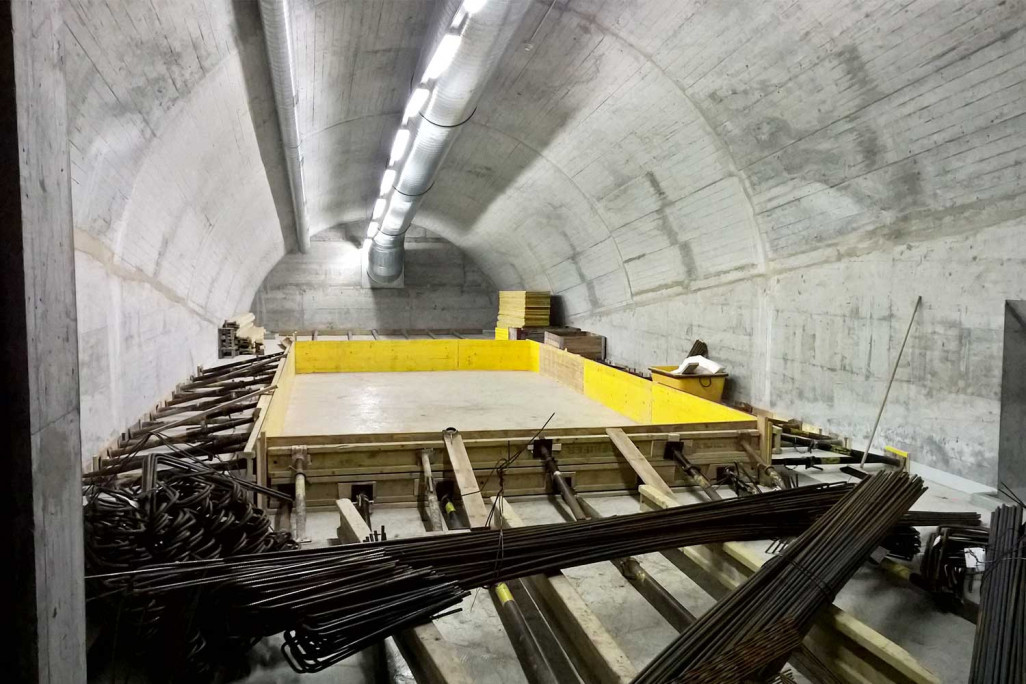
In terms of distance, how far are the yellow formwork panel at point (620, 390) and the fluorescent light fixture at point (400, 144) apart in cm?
402

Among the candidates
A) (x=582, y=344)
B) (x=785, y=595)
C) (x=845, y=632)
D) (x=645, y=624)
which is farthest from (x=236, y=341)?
(x=845, y=632)

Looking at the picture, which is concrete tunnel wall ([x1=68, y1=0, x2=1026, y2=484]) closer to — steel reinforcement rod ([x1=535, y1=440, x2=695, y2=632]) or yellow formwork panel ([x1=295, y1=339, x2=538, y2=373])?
yellow formwork panel ([x1=295, y1=339, x2=538, y2=373])

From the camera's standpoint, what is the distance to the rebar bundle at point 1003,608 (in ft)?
8.53

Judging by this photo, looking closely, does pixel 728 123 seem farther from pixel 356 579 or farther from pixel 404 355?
pixel 404 355

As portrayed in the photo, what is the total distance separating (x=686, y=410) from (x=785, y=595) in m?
3.96

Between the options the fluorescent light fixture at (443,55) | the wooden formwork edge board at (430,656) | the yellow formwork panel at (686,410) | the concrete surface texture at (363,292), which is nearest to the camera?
the wooden formwork edge board at (430,656)

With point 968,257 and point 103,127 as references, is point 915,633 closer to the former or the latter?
point 968,257

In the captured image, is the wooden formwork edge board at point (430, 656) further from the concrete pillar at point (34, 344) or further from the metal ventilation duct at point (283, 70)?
the metal ventilation duct at point (283, 70)

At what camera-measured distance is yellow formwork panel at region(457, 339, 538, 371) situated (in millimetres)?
12086

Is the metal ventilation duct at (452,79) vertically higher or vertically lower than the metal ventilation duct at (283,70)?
higher

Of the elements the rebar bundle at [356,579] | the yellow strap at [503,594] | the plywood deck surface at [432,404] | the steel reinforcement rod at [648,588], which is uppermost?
the rebar bundle at [356,579]

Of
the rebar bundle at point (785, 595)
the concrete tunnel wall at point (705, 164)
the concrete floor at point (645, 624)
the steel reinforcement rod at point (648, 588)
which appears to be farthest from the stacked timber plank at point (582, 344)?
the rebar bundle at point (785, 595)

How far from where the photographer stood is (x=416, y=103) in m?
8.63

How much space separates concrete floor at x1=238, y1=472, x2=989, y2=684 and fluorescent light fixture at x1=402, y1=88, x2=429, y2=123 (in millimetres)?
5626
